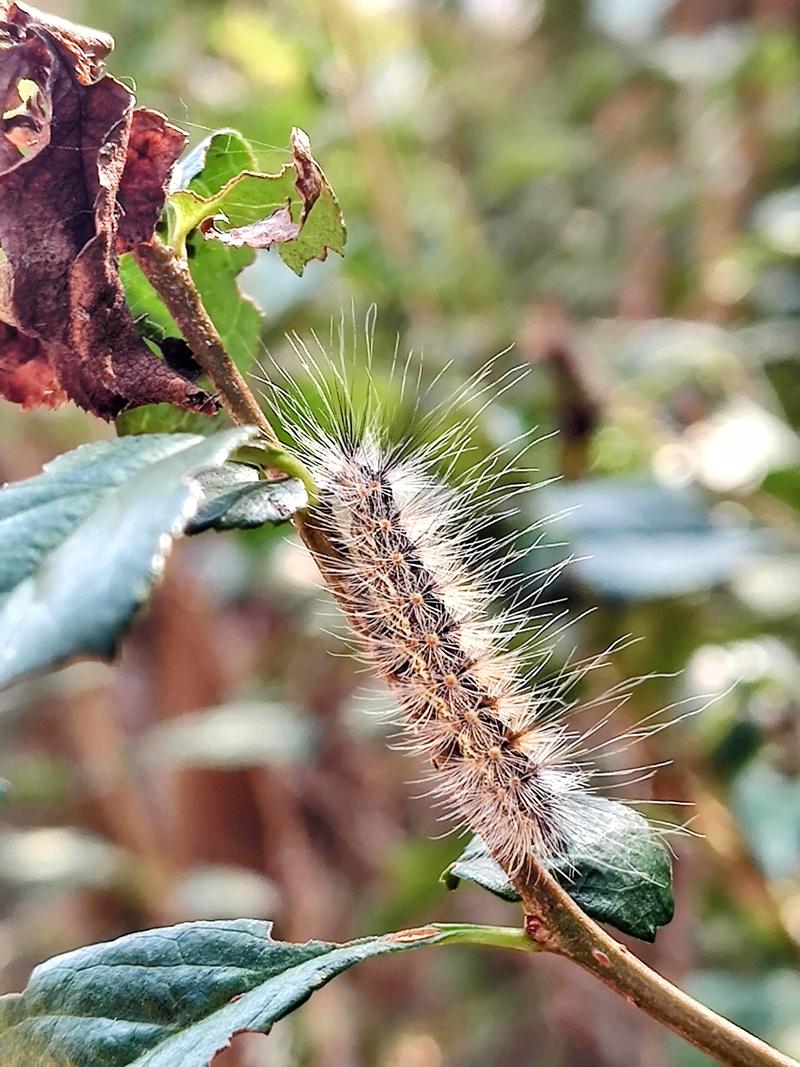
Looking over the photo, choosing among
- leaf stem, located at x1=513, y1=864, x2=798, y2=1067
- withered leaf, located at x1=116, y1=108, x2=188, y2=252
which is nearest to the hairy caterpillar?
leaf stem, located at x1=513, y1=864, x2=798, y2=1067

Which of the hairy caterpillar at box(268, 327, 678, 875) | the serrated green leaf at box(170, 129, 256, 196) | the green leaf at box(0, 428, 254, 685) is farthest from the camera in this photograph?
the hairy caterpillar at box(268, 327, 678, 875)

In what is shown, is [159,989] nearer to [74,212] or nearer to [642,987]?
[642,987]

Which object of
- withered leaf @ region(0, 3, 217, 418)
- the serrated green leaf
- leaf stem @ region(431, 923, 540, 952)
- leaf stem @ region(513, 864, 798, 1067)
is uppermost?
the serrated green leaf

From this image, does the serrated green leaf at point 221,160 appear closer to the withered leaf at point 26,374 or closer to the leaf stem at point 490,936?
the withered leaf at point 26,374

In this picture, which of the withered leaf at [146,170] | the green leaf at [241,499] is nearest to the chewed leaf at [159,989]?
the green leaf at [241,499]

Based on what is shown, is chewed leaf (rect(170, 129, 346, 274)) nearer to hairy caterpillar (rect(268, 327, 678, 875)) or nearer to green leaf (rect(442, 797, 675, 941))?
hairy caterpillar (rect(268, 327, 678, 875))

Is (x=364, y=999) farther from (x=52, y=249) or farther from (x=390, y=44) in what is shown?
(x=52, y=249)

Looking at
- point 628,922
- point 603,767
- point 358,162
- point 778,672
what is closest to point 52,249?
point 628,922
